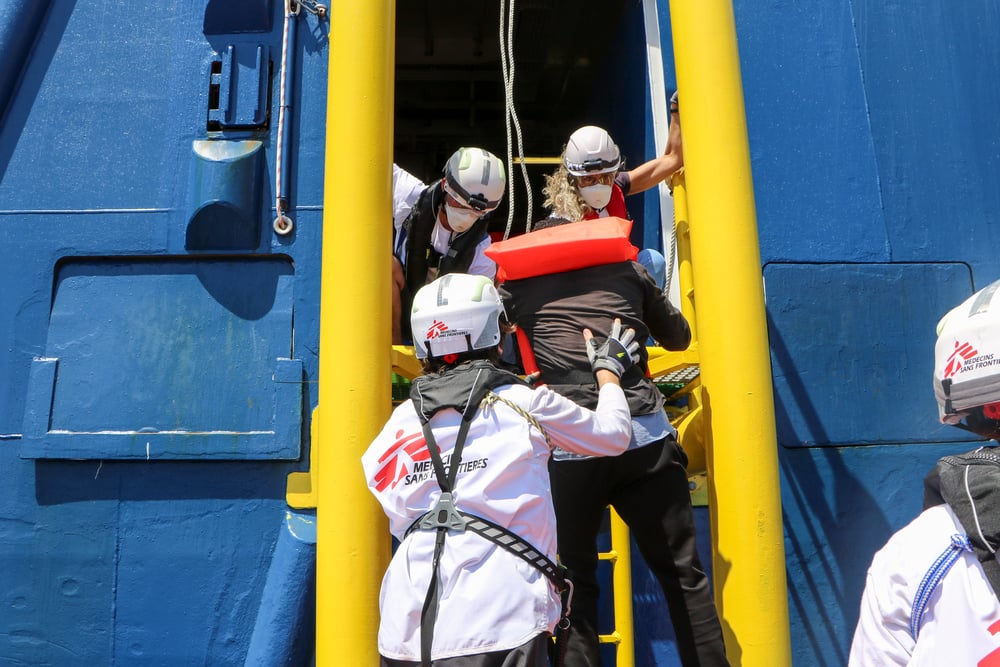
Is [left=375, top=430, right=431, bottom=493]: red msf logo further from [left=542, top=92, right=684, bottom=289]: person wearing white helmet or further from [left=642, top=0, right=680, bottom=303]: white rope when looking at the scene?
[left=642, top=0, right=680, bottom=303]: white rope

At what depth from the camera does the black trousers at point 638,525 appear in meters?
2.60

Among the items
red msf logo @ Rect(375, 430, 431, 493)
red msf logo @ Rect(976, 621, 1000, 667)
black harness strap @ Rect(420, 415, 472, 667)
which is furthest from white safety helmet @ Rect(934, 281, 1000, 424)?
red msf logo @ Rect(375, 430, 431, 493)

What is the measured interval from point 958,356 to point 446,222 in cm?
199

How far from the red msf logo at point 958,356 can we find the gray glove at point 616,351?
93 cm

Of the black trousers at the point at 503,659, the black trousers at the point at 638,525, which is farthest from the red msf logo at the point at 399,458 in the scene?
the black trousers at the point at 638,525

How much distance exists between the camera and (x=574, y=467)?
267 cm

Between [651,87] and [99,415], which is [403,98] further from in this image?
[99,415]

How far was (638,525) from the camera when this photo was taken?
2680mm

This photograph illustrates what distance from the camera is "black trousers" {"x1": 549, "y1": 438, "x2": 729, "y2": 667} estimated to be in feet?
8.52

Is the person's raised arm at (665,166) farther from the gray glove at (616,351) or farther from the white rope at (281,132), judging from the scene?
the white rope at (281,132)

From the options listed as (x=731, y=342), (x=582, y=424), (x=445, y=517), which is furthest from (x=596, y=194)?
(x=445, y=517)

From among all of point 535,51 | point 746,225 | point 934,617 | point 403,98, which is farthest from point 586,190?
point 403,98

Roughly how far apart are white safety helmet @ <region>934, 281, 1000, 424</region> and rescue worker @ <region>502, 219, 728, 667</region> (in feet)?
3.28

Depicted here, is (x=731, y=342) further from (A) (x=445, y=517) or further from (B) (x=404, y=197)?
(B) (x=404, y=197)
